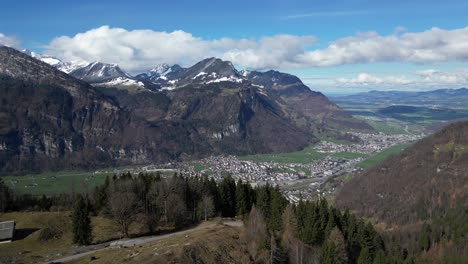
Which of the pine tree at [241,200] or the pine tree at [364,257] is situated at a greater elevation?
the pine tree at [241,200]

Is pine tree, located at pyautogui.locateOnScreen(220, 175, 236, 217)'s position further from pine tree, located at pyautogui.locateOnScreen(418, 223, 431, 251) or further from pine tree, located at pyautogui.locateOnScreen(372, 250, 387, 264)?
pine tree, located at pyautogui.locateOnScreen(418, 223, 431, 251)

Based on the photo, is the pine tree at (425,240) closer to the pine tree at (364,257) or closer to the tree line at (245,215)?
the tree line at (245,215)

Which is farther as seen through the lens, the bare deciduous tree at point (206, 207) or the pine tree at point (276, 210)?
the bare deciduous tree at point (206, 207)

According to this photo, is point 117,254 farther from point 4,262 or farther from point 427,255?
point 427,255

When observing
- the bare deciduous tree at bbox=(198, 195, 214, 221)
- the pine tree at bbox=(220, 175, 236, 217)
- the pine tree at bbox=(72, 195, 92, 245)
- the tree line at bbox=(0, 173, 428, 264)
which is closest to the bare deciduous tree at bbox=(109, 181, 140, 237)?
the tree line at bbox=(0, 173, 428, 264)

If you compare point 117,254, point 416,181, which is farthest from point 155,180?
point 416,181

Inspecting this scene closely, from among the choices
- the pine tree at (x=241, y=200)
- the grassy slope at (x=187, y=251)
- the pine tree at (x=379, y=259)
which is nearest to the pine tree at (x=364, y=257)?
the pine tree at (x=379, y=259)

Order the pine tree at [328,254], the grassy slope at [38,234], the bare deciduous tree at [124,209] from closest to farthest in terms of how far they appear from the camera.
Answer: the grassy slope at [38,234] → the pine tree at [328,254] → the bare deciduous tree at [124,209]

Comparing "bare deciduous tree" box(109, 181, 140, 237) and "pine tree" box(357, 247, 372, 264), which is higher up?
"bare deciduous tree" box(109, 181, 140, 237)

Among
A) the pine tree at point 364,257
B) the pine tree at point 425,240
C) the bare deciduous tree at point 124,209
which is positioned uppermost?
the bare deciduous tree at point 124,209

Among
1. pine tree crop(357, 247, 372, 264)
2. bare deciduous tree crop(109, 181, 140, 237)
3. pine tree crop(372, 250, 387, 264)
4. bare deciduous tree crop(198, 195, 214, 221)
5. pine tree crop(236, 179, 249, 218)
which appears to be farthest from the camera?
pine tree crop(236, 179, 249, 218)

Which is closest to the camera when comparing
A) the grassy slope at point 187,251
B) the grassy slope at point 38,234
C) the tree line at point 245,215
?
the grassy slope at point 187,251
